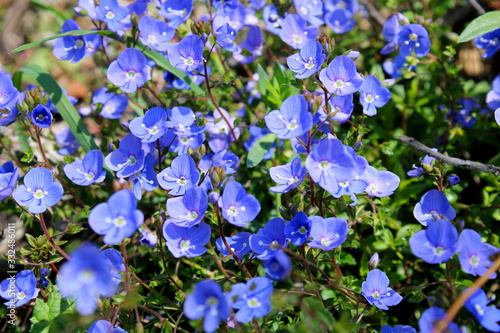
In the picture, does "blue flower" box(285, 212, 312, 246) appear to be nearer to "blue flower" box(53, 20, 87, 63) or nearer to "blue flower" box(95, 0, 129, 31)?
"blue flower" box(95, 0, 129, 31)

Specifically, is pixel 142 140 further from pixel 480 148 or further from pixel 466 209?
pixel 480 148

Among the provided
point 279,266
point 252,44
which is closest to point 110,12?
point 252,44

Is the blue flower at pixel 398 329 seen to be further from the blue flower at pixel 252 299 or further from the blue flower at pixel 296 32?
the blue flower at pixel 296 32

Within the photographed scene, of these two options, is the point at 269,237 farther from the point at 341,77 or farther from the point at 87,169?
the point at 87,169

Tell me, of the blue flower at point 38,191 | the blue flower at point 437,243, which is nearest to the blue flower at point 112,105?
the blue flower at point 38,191

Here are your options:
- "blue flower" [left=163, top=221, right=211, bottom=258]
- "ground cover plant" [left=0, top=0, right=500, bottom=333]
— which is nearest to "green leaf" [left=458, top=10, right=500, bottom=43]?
"ground cover plant" [left=0, top=0, right=500, bottom=333]

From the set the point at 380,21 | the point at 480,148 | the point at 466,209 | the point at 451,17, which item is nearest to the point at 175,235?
the point at 466,209
